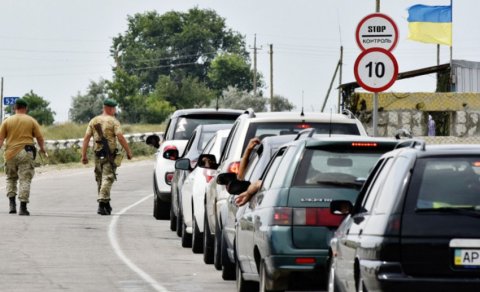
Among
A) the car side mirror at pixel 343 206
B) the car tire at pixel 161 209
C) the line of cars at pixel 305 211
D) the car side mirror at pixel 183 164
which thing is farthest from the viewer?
the car tire at pixel 161 209

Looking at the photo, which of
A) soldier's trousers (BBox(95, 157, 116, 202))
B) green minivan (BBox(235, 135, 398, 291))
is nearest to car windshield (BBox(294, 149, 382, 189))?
green minivan (BBox(235, 135, 398, 291))

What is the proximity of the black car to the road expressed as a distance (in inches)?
219

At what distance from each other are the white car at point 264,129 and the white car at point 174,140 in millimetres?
8245

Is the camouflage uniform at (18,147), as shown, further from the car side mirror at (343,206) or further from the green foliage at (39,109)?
the green foliage at (39,109)

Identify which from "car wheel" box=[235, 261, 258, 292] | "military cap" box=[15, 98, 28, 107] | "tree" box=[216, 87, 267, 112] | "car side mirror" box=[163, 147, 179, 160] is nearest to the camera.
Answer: "car wheel" box=[235, 261, 258, 292]

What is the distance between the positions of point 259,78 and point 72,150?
107 metres

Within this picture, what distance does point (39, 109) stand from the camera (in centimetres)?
14300

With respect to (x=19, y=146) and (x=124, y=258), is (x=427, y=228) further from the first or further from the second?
(x=19, y=146)

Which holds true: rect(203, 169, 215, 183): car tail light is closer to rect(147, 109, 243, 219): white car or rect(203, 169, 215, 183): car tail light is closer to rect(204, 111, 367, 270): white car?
rect(204, 111, 367, 270): white car

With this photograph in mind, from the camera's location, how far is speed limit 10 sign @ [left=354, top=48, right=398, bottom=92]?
842 inches

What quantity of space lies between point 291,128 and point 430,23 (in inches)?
1371

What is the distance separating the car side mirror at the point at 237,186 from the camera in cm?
1532

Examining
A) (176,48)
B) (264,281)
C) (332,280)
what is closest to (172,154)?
(264,281)

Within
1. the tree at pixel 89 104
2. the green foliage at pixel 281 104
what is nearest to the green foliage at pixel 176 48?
the tree at pixel 89 104
